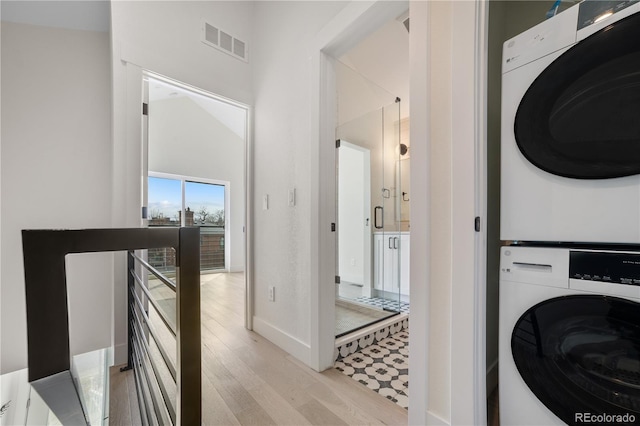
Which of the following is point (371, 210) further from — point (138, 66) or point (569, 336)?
point (138, 66)

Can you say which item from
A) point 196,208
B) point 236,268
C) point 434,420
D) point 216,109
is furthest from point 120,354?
point 216,109

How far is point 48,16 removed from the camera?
1.88 metres

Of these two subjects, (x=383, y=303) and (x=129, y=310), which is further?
(x=383, y=303)

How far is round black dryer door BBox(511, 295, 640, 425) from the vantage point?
727 millimetres

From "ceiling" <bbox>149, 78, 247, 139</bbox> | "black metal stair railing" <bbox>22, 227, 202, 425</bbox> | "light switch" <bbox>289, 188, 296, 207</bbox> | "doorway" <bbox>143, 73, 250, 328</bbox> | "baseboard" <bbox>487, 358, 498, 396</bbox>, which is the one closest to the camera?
"black metal stair railing" <bbox>22, 227, 202, 425</bbox>

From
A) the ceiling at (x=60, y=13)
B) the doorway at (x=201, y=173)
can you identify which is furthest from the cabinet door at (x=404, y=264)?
the ceiling at (x=60, y=13)

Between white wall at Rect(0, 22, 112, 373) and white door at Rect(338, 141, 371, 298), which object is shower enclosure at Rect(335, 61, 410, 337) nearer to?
white door at Rect(338, 141, 371, 298)

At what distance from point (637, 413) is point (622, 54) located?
1.03m

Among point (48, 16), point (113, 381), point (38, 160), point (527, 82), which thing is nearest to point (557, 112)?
point (527, 82)

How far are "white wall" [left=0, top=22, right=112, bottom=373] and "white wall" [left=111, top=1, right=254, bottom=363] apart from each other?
505mm

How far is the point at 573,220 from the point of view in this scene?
33.4 inches

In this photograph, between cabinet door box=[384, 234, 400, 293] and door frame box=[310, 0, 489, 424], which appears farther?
cabinet door box=[384, 234, 400, 293]

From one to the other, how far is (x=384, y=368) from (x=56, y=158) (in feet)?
9.21

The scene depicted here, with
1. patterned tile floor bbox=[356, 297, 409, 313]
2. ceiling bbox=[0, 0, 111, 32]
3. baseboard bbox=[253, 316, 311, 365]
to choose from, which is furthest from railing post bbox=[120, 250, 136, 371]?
patterned tile floor bbox=[356, 297, 409, 313]
